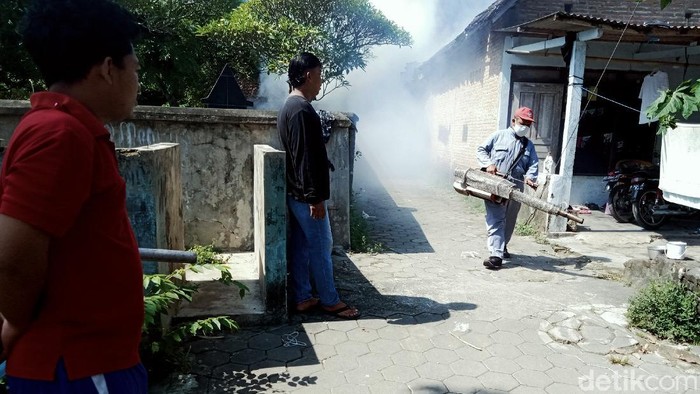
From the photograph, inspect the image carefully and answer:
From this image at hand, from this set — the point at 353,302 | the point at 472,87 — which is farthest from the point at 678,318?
the point at 472,87

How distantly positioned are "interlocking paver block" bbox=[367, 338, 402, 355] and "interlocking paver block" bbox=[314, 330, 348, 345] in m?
0.23

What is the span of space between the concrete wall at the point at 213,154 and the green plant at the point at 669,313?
11.6ft

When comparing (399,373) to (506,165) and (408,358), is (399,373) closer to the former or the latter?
(408,358)

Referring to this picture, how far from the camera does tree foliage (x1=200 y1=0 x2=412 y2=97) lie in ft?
34.1

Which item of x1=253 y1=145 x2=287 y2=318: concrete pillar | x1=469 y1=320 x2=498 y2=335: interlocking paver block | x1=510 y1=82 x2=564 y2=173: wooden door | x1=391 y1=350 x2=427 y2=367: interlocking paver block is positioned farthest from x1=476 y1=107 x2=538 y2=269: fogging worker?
x1=510 y1=82 x2=564 y2=173: wooden door

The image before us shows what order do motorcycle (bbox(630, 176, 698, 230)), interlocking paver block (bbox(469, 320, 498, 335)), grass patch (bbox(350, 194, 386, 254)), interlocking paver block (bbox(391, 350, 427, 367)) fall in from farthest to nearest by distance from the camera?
motorcycle (bbox(630, 176, 698, 230)) < grass patch (bbox(350, 194, 386, 254)) < interlocking paver block (bbox(469, 320, 498, 335)) < interlocking paver block (bbox(391, 350, 427, 367))

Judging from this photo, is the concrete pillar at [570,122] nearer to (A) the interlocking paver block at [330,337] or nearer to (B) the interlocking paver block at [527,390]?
(B) the interlocking paver block at [527,390]

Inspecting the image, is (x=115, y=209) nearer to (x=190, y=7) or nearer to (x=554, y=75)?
(x=554, y=75)

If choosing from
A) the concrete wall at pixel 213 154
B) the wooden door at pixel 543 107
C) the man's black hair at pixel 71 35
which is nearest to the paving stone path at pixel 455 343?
the concrete wall at pixel 213 154

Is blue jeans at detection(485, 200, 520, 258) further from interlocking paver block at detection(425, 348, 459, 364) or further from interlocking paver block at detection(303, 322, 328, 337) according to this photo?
interlocking paver block at detection(303, 322, 328, 337)

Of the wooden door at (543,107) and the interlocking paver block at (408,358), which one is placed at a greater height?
the wooden door at (543,107)

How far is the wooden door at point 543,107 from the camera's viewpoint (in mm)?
9547

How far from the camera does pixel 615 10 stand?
1020 cm

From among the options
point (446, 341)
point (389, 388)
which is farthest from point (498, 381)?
point (389, 388)
